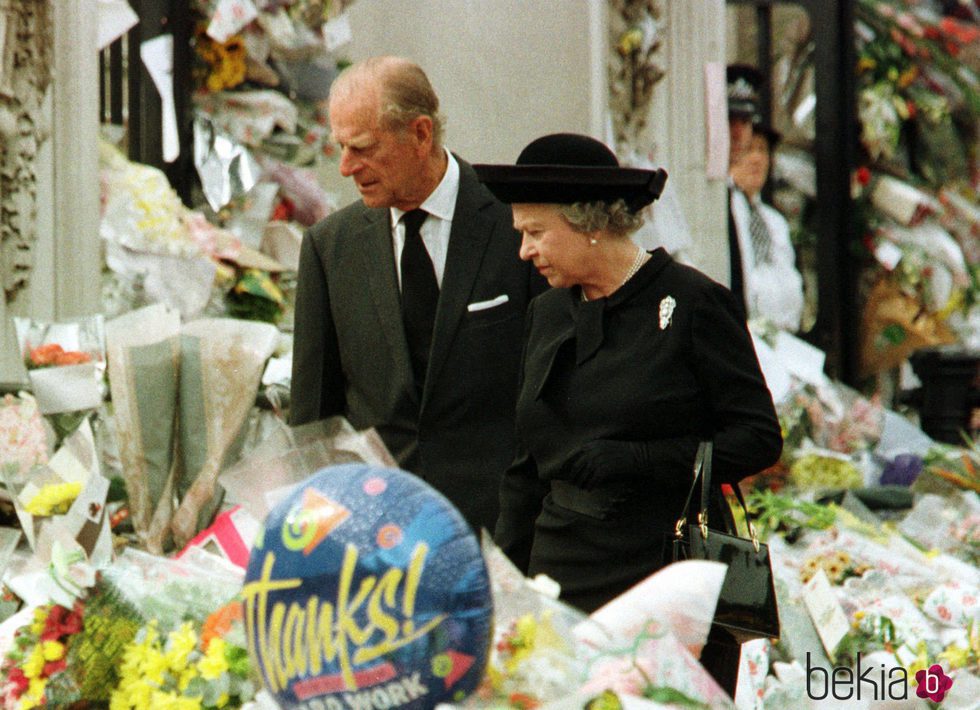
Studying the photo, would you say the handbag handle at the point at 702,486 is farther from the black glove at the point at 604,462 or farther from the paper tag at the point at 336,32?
the paper tag at the point at 336,32

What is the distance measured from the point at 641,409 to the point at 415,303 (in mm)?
740

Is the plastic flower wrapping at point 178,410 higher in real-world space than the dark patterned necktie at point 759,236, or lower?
higher

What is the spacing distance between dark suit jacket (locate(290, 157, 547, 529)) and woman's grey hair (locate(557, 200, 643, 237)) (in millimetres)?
547

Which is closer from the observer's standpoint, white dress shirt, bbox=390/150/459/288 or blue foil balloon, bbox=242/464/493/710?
blue foil balloon, bbox=242/464/493/710

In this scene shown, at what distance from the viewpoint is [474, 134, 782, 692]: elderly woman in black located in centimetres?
265

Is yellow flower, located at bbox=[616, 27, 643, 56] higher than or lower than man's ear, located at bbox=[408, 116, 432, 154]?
lower

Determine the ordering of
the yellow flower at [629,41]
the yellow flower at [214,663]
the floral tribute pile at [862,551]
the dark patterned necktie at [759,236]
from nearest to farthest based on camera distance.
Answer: the yellow flower at [214,663] → the floral tribute pile at [862,551] → the yellow flower at [629,41] → the dark patterned necktie at [759,236]

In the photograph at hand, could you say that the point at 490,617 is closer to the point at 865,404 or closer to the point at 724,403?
the point at 724,403

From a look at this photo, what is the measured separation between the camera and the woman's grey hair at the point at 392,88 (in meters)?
3.19

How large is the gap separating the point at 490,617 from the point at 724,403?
1.16 m

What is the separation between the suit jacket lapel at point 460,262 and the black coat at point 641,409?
39 centimetres

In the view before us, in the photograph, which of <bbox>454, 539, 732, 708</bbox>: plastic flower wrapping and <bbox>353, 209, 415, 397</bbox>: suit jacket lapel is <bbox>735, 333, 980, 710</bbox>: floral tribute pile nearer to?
<bbox>353, 209, 415, 397</bbox>: suit jacket lapel

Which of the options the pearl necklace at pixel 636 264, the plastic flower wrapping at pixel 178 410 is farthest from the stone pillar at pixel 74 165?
the pearl necklace at pixel 636 264

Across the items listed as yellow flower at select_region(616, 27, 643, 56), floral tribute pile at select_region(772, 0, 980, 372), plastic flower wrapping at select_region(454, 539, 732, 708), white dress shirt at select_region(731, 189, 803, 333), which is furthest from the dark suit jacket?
floral tribute pile at select_region(772, 0, 980, 372)
